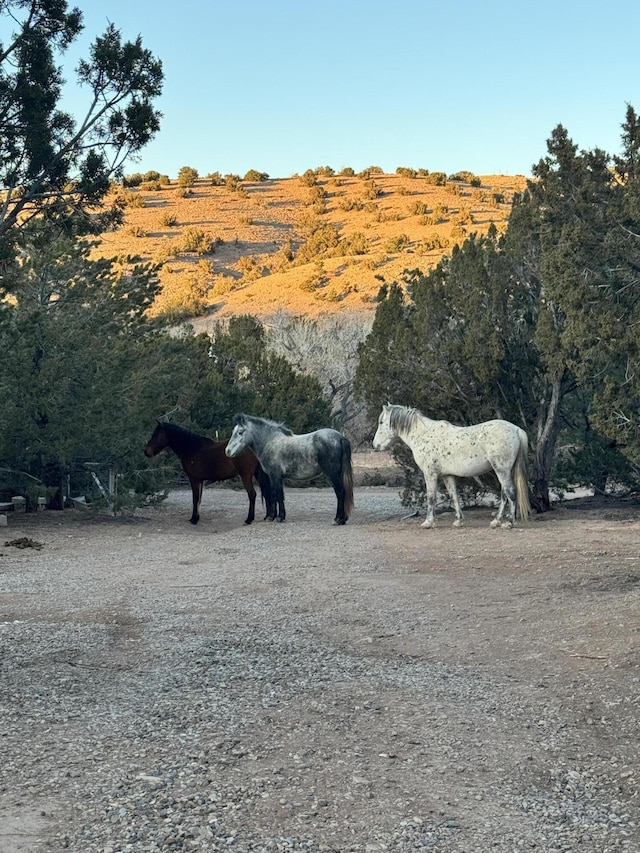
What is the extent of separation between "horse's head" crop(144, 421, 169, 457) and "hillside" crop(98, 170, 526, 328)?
29.8m

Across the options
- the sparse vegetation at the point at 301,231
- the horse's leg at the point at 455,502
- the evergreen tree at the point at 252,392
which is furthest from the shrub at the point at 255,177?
the horse's leg at the point at 455,502

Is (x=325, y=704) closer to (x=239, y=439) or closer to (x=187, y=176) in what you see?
(x=239, y=439)

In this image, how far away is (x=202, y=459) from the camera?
17.1 meters

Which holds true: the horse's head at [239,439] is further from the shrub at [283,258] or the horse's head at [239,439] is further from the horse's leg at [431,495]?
the shrub at [283,258]

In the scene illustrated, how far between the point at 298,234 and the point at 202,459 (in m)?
54.9

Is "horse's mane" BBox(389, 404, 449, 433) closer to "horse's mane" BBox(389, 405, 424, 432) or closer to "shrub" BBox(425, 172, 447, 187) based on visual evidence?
"horse's mane" BBox(389, 405, 424, 432)

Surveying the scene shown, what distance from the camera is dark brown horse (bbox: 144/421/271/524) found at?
16.9 meters

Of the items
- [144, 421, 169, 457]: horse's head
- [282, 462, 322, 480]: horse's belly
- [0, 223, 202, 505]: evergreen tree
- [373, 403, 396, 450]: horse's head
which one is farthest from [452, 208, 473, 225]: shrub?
[373, 403, 396, 450]: horse's head

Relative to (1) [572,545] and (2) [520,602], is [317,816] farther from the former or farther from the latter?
(1) [572,545]

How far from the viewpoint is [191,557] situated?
1242 centimetres

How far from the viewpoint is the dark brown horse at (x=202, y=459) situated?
16.9m

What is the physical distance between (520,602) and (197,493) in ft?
29.5

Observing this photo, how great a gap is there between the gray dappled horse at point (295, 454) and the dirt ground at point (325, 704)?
4.17 meters

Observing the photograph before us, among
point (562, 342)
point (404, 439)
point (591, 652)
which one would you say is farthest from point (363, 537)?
point (591, 652)
